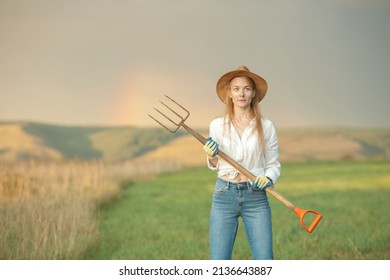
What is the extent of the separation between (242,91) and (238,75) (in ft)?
0.52

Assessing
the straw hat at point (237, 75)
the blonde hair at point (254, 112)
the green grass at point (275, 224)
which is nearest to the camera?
Answer: the blonde hair at point (254, 112)

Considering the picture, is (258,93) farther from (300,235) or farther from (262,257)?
(300,235)

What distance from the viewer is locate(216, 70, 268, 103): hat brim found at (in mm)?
3806

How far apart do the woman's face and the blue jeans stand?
19.3 inches

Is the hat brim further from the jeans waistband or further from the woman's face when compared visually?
the jeans waistband

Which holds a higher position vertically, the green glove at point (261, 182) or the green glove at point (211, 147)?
the green glove at point (211, 147)

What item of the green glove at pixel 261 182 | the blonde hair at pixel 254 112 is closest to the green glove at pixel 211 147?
the blonde hair at pixel 254 112

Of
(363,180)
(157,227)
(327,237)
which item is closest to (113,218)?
(157,227)

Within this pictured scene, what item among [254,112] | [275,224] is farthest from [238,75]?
[275,224]

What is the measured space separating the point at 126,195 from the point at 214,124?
9.99m

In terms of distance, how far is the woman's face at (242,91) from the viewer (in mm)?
3740

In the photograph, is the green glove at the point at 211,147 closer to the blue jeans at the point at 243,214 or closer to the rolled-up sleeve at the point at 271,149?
the blue jeans at the point at 243,214

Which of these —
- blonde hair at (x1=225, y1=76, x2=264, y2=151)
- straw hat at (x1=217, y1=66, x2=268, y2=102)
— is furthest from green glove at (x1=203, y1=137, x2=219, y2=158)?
straw hat at (x1=217, y1=66, x2=268, y2=102)

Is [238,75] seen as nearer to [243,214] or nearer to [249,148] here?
[249,148]
